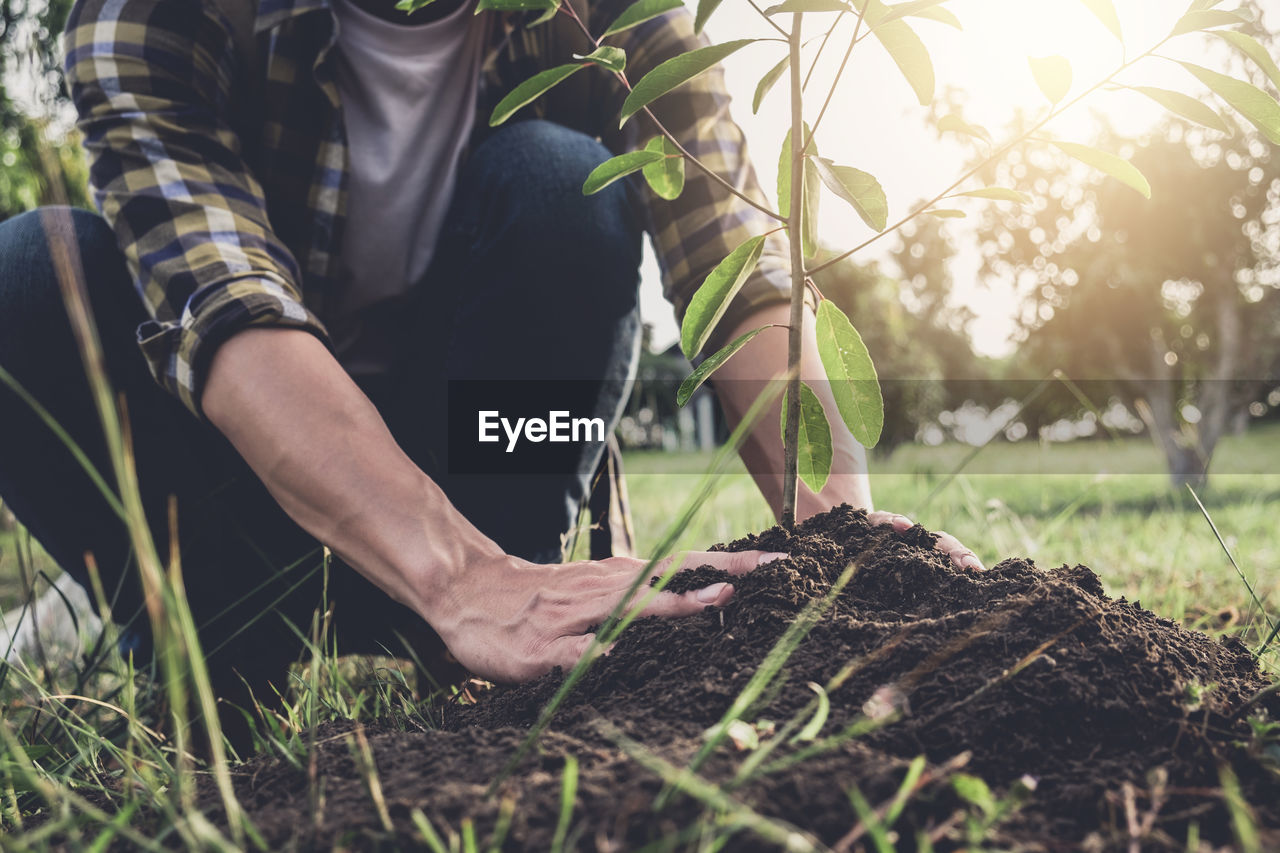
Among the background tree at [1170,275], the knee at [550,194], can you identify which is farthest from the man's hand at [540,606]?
the background tree at [1170,275]

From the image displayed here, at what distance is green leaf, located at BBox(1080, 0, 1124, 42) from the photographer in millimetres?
838

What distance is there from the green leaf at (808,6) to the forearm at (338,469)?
0.75 meters

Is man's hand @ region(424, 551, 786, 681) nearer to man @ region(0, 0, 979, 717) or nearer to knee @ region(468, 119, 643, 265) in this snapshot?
man @ region(0, 0, 979, 717)

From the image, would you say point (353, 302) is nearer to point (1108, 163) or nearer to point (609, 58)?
point (609, 58)

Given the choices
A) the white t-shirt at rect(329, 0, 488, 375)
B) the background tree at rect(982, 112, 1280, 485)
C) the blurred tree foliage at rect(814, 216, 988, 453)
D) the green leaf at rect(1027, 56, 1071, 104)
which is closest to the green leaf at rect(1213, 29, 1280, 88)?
the green leaf at rect(1027, 56, 1071, 104)

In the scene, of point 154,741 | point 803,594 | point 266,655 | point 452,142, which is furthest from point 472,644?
point 452,142

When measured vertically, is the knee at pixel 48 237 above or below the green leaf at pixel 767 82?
below

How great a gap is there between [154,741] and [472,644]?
2.20 ft

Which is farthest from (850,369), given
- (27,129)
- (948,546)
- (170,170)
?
(27,129)

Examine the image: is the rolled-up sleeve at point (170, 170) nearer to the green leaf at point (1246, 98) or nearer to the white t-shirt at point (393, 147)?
the white t-shirt at point (393, 147)

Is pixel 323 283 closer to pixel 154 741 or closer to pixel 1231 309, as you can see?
pixel 154 741

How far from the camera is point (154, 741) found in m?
1.28

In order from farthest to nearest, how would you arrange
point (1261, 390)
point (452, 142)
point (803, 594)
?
1. point (1261, 390)
2. point (452, 142)
3. point (803, 594)

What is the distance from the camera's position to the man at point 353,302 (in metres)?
1.13
